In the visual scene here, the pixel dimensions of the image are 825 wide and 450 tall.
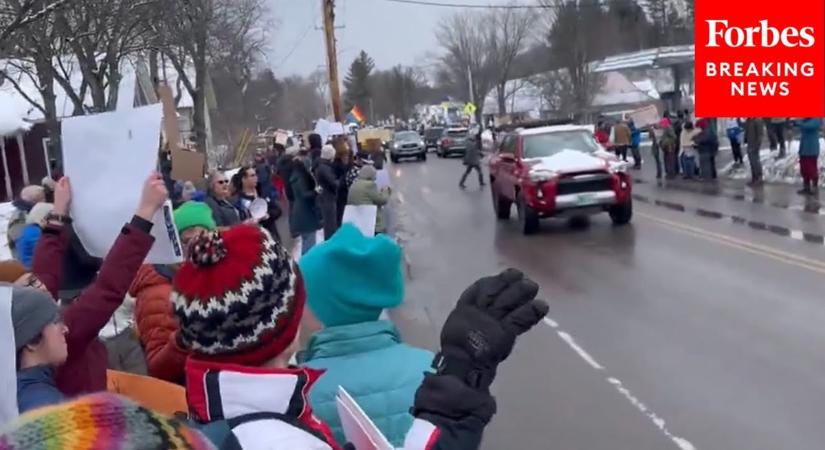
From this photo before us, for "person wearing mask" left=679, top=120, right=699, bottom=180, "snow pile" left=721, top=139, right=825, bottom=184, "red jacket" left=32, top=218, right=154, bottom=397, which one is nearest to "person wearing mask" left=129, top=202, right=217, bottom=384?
"red jacket" left=32, top=218, right=154, bottom=397

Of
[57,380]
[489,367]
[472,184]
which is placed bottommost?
[472,184]

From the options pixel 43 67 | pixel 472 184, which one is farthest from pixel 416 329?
pixel 472 184

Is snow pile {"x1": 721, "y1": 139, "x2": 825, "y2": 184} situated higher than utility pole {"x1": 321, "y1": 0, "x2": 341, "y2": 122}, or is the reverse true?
utility pole {"x1": 321, "y1": 0, "x2": 341, "y2": 122}

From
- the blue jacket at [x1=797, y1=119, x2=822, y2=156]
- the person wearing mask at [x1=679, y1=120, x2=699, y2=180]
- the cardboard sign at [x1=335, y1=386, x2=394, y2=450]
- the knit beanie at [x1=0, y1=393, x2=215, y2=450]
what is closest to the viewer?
the knit beanie at [x1=0, y1=393, x2=215, y2=450]

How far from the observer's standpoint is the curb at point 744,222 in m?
15.4

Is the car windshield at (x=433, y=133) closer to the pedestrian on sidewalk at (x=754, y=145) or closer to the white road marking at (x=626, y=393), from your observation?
the pedestrian on sidewalk at (x=754, y=145)

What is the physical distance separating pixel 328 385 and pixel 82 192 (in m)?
1.30

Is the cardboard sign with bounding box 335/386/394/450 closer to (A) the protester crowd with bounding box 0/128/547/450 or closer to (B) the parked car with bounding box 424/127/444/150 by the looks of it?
(A) the protester crowd with bounding box 0/128/547/450

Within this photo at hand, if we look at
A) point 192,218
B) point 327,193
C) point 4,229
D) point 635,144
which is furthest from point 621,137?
point 192,218

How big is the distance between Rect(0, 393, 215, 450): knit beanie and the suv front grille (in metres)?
17.2

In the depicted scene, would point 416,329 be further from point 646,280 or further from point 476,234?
point 476,234

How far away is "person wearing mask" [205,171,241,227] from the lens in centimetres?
1001

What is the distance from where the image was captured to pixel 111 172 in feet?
12.5

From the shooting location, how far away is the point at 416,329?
1120 centimetres
